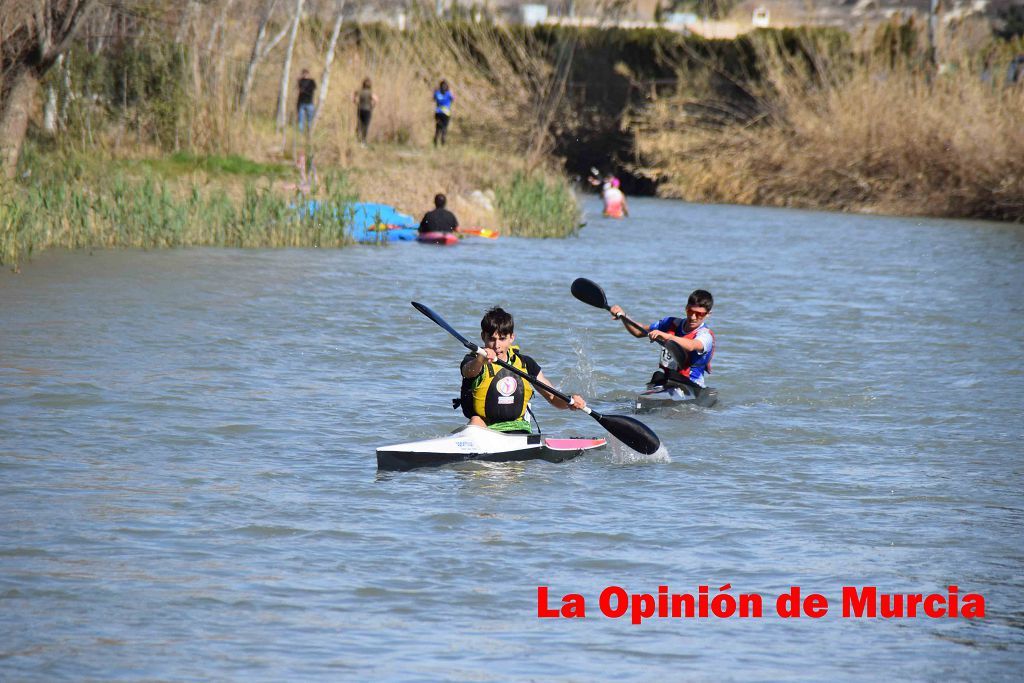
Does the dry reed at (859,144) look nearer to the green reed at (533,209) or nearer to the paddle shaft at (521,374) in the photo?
the green reed at (533,209)

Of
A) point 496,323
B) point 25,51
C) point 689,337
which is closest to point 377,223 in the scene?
point 25,51

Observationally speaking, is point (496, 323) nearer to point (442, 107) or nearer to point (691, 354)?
point (691, 354)

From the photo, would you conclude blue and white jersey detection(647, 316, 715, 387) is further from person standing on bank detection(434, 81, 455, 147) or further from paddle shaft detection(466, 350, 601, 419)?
person standing on bank detection(434, 81, 455, 147)

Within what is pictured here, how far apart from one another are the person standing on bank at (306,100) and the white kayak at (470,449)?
19.6m

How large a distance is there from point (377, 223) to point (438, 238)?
1486 millimetres

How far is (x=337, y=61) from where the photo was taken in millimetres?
31625

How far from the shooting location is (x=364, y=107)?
92.3ft

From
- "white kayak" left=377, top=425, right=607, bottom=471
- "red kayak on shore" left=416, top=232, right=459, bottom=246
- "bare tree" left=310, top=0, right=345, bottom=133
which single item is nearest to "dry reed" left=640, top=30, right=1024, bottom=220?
"bare tree" left=310, top=0, right=345, bottom=133

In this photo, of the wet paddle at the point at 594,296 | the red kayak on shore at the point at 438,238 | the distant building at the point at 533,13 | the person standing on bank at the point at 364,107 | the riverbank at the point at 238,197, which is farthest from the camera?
the distant building at the point at 533,13

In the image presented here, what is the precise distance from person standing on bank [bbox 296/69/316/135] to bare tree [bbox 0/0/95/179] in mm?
7363

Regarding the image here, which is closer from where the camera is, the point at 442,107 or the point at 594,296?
the point at 594,296

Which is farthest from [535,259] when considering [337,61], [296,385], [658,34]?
[658,34]

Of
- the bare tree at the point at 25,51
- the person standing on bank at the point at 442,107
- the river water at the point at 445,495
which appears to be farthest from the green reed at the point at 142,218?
the person standing on bank at the point at 442,107

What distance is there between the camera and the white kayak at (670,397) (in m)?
10.5
